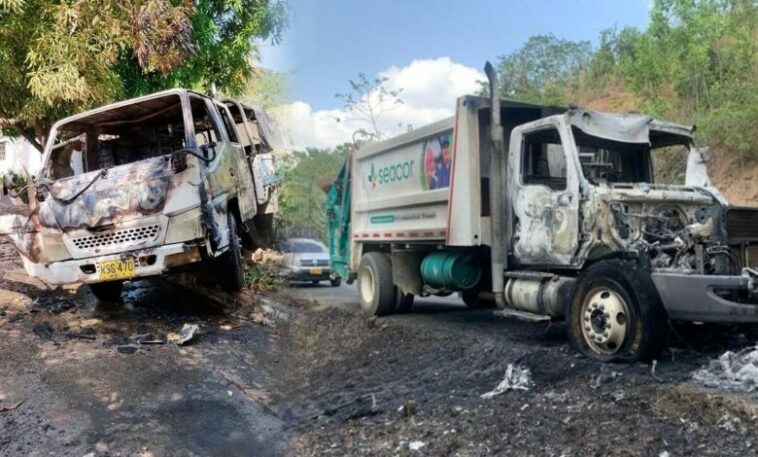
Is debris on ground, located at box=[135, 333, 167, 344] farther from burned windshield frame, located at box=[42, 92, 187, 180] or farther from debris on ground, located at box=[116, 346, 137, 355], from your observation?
burned windshield frame, located at box=[42, 92, 187, 180]

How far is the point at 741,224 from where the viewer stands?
5238 millimetres

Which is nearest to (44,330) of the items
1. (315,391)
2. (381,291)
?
(315,391)

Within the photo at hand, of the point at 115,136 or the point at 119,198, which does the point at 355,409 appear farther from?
the point at 115,136

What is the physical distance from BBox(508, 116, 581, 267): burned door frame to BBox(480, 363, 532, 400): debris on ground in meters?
1.18

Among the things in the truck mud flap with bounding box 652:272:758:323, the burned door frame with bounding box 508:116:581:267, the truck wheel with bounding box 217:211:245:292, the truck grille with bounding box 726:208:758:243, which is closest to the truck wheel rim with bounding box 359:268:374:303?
the truck wheel with bounding box 217:211:245:292

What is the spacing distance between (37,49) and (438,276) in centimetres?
525

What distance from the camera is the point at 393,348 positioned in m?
6.44

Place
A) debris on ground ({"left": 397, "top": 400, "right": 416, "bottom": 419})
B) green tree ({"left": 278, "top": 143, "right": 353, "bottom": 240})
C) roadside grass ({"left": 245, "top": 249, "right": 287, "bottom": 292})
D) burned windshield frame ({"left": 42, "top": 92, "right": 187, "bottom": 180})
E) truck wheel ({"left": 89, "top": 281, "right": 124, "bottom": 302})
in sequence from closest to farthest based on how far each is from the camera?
1. debris on ground ({"left": 397, "top": 400, "right": 416, "bottom": 419})
2. burned windshield frame ({"left": 42, "top": 92, "right": 187, "bottom": 180})
3. truck wheel ({"left": 89, "top": 281, "right": 124, "bottom": 302})
4. roadside grass ({"left": 245, "top": 249, "right": 287, "bottom": 292})
5. green tree ({"left": 278, "top": 143, "right": 353, "bottom": 240})

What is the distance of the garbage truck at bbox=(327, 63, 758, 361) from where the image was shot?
4609mm

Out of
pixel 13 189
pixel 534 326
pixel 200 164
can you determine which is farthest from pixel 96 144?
pixel 534 326

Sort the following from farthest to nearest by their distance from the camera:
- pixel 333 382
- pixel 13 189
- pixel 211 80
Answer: pixel 211 80 < pixel 13 189 < pixel 333 382

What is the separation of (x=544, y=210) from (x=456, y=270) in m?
1.52

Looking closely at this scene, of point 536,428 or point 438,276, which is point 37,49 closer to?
point 438,276

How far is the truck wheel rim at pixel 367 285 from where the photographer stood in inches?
333
